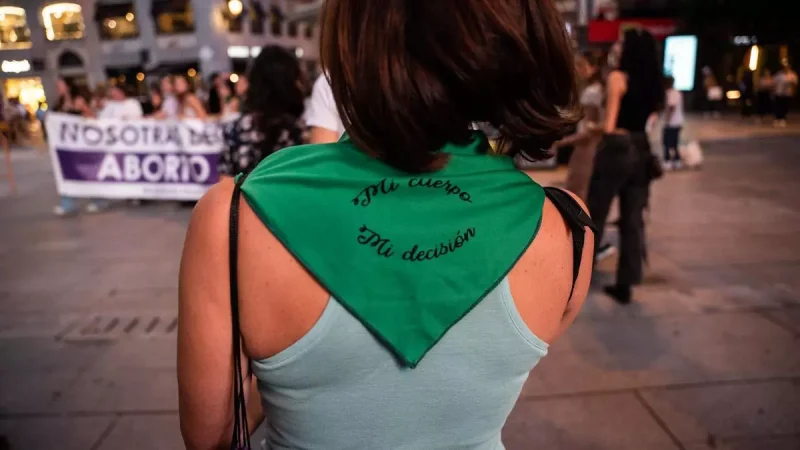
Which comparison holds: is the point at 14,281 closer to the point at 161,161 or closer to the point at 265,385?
the point at 161,161

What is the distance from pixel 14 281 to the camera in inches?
215

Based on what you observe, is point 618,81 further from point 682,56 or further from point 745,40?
point 745,40

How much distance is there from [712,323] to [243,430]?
389 centimetres

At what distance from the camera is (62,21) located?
3256 centimetres

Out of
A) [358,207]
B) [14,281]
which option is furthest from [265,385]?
[14,281]

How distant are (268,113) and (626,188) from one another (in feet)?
8.92

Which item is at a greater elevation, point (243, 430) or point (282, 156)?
point (282, 156)

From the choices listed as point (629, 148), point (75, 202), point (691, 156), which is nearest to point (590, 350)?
point (629, 148)

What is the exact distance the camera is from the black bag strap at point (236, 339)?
803 mm

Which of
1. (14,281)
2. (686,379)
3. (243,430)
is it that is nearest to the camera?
(243,430)

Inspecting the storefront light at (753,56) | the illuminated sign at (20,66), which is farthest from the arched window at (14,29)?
the storefront light at (753,56)

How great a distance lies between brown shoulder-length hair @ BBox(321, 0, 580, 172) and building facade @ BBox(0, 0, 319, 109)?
1272 inches

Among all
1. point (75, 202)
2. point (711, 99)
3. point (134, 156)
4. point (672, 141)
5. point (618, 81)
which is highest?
point (618, 81)

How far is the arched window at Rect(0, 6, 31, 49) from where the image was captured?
1262 inches
